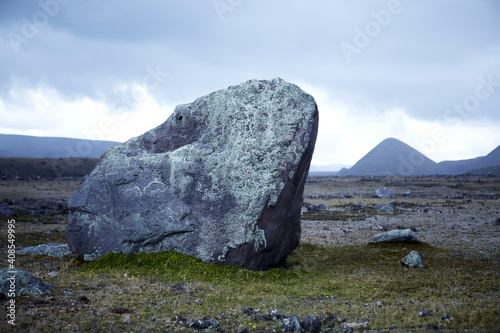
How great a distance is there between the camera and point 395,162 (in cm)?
14812

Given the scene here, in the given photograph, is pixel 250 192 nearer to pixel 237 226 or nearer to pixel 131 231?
pixel 237 226

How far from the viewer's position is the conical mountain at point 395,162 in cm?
14388

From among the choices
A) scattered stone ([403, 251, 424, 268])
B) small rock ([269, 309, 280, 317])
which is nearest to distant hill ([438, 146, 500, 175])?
scattered stone ([403, 251, 424, 268])

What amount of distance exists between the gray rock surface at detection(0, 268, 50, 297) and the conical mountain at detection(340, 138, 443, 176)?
5504 inches

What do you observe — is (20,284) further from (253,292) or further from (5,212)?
(5,212)

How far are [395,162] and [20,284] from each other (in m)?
153

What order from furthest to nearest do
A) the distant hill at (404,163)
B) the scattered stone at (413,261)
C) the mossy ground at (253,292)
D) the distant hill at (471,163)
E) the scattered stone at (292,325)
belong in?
the distant hill at (471,163) → the distant hill at (404,163) → the scattered stone at (413,261) → the mossy ground at (253,292) → the scattered stone at (292,325)

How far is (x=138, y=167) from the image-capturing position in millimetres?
12289

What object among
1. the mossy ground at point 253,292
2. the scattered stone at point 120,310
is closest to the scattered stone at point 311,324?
the mossy ground at point 253,292

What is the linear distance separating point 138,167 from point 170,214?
204cm

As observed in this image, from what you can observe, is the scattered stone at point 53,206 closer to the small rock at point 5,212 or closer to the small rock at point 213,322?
the small rock at point 5,212

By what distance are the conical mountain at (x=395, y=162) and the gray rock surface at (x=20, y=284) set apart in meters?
140

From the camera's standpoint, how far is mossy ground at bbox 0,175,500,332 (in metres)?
6.98

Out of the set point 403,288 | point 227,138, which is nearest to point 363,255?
point 403,288
